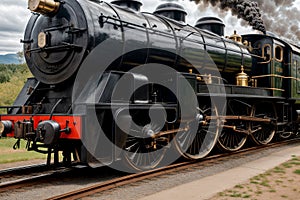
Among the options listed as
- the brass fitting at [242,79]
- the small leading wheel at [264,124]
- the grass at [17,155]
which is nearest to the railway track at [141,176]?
the small leading wheel at [264,124]

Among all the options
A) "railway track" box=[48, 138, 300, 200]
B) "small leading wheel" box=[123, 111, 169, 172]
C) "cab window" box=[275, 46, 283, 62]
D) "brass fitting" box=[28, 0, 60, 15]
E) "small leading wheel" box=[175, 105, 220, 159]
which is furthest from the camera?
"cab window" box=[275, 46, 283, 62]

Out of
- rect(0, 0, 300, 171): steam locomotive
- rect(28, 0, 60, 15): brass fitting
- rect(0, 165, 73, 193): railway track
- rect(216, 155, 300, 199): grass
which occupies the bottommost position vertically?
rect(0, 165, 73, 193): railway track

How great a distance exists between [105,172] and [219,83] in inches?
159

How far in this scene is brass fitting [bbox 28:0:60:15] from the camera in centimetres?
615

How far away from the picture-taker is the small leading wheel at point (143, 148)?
643 centimetres

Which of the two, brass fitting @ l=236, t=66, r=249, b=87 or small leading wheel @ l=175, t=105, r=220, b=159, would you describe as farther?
brass fitting @ l=236, t=66, r=249, b=87

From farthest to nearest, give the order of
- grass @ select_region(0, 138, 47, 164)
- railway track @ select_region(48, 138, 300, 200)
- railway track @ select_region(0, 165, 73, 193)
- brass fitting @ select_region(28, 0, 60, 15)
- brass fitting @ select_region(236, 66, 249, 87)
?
brass fitting @ select_region(236, 66, 249, 87) → grass @ select_region(0, 138, 47, 164) → brass fitting @ select_region(28, 0, 60, 15) → railway track @ select_region(0, 165, 73, 193) → railway track @ select_region(48, 138, 300, 200)

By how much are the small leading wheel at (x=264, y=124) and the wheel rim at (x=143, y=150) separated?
3.99 meters

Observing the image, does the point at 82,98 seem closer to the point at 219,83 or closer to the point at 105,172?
the point at 105,172

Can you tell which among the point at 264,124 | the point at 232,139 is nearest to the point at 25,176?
the point at 232,139

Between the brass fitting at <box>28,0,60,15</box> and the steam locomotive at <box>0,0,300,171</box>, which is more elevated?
the brass fitting at <box>28,0,60,15</box>

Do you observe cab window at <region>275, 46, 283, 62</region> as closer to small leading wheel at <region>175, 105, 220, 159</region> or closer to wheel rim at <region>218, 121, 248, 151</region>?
wheel rim at <region>218, 121, 248, 151</region>

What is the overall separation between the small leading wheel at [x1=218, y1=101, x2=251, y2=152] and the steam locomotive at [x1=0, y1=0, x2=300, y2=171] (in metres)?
0.05

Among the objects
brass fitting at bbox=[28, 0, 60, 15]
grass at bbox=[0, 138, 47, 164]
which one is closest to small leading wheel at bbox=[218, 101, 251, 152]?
grass at bbox=[0, 138, 47, 164]
